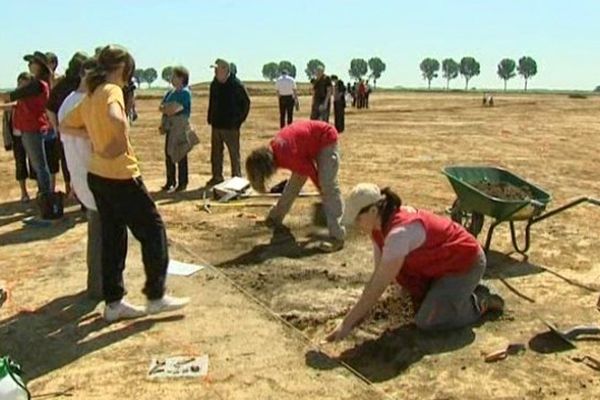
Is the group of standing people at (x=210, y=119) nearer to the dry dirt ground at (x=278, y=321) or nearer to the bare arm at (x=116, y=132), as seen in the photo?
the dry dirt ground at (x=278, y=321)

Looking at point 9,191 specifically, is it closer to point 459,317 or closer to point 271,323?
point 271,323

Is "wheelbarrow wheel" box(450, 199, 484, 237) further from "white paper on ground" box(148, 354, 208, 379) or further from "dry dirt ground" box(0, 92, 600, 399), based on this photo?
"white paper on ground" box(148, 354, 208, 379)

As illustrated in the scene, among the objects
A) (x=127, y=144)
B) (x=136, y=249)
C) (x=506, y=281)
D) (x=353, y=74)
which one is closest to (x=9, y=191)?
(x=136, y=249)

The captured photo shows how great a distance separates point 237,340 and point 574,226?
4813 mm

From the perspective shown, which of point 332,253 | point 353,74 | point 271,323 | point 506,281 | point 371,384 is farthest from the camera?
point 353,74

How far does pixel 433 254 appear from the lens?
4.75 m

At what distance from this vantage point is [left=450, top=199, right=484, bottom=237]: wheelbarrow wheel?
683 centimetres

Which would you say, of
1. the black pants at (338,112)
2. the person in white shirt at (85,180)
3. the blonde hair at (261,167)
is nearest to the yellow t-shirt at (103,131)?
the person in white shirt at (85,180)

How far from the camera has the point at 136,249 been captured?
696 centimetres

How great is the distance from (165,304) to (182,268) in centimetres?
121

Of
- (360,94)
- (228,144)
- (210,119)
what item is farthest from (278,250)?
(360,94)

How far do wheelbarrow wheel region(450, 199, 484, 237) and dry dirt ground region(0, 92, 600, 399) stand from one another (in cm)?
31

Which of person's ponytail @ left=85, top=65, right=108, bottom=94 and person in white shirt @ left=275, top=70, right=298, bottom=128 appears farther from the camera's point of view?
person in white shirt @ left=275, top=70, right=298, bottom=128

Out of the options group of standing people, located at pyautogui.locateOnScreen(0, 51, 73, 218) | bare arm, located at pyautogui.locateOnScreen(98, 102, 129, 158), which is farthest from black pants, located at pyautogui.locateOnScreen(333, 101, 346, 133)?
bare arm, located at pyautogui.locateOnScreen(98, 102, 129, 158)
